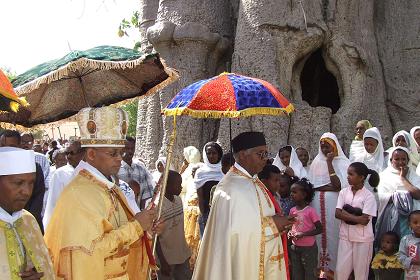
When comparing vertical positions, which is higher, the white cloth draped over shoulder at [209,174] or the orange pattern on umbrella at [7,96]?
the orange pattern on umbrella at [7,96]

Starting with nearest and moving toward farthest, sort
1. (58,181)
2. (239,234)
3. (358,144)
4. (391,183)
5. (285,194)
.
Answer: (239,234), (58,181), (391,183), (285,194), (358,144)

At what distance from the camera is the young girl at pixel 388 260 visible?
6430mm

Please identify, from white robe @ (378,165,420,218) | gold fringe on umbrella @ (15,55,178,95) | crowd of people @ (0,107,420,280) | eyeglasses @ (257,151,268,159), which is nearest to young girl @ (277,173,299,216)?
crowd of people @ (0,107,420,280)

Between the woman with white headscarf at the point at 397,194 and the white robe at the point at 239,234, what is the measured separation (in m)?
2.40

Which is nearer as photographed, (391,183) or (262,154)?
(262,154)

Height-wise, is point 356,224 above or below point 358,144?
below

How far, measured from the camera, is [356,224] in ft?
22.6

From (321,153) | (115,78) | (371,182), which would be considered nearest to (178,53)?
(321,153)

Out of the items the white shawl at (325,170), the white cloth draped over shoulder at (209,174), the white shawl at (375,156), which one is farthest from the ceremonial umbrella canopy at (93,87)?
the white shawl at (375,156)

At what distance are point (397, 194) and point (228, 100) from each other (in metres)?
3.11

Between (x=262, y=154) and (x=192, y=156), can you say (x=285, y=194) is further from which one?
(x=192, y=156)

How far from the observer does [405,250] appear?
20.0ft

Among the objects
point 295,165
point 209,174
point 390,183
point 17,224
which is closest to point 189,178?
point 209,174

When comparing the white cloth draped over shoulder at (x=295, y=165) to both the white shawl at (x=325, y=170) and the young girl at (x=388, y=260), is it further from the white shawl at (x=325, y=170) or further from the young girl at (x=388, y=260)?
the young girl at (x=388, y=260)
